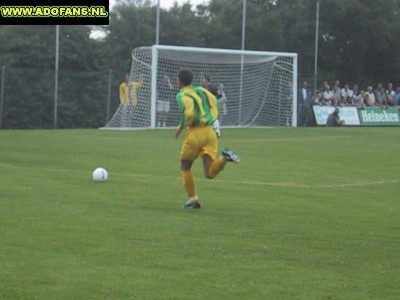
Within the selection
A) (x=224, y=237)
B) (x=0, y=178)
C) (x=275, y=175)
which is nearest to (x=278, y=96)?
(x=275, y=175)

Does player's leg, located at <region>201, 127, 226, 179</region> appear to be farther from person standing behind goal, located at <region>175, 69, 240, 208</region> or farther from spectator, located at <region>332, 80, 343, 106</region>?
spectator, located at <region>332, 80, 343, 106</region>

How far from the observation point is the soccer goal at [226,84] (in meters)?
39.1

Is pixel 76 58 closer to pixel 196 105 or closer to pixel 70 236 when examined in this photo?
pixel 196 105

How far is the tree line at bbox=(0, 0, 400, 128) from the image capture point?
43.0 m

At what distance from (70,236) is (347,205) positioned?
19.2ft

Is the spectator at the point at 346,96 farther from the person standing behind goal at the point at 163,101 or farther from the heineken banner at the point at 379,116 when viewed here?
the person standing behind goal at the point at 163,101

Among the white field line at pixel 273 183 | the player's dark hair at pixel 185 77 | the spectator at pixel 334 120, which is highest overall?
the player's dark hair at pixel 185 77

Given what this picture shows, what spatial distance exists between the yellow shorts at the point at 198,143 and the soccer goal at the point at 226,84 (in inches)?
881

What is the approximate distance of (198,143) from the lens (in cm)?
1554

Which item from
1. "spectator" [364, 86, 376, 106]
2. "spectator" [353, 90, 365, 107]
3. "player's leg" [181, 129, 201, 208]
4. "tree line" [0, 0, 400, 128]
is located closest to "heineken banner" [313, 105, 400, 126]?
"spectator" [364, 86, 376, 106]

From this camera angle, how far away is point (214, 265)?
10578 mm

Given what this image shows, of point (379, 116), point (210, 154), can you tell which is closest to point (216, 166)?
point (210, 154)

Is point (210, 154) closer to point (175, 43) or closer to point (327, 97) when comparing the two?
point (327, 97)

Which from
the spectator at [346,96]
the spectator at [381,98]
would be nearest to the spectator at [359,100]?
the spectator at [346,96]
